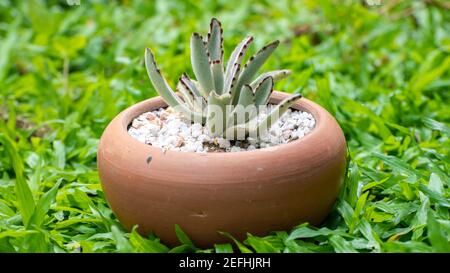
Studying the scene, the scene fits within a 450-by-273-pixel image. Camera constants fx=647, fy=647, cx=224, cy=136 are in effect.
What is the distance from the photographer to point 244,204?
1673mm

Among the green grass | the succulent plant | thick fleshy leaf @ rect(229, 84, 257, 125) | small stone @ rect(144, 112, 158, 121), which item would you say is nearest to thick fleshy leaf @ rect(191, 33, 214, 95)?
the succulent plant

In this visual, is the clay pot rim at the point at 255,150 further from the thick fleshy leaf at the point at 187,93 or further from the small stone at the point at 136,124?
the thick fleshy leaf at the point at 187,93

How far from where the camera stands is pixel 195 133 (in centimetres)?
192

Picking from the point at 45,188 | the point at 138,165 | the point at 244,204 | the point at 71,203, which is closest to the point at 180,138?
the point at 138,165

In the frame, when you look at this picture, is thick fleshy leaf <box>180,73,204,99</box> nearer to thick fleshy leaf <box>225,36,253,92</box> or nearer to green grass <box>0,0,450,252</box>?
thick fleshy leaf <box>225,36,253,92</box>

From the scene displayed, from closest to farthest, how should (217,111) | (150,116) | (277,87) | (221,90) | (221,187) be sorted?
1. (221,187)
2. (217,111)
3. (221,90)
4. (150,116)
5. (277,87)

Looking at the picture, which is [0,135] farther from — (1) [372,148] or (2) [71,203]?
(1) [372,148]

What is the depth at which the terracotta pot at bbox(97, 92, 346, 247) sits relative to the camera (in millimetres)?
1672

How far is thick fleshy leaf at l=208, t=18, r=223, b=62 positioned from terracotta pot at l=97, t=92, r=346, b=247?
383mm

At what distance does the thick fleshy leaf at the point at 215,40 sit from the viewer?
1946 millimetres

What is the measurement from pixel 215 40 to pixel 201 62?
0.11 meters

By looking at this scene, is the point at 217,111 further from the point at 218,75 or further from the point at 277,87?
the point at 277,87

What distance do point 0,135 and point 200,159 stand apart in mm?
1060

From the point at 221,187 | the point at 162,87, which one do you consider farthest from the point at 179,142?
the point at 221,187
